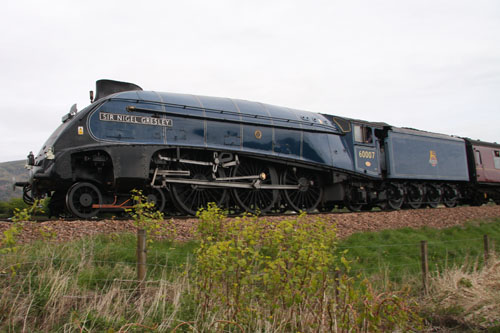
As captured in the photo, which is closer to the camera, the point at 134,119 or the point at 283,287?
the point at 283,287

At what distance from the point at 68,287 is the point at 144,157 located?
14.2ft

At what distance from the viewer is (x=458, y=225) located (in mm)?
12031

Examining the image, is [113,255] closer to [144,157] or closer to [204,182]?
[144,157]

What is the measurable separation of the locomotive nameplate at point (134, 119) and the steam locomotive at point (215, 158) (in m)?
0.02

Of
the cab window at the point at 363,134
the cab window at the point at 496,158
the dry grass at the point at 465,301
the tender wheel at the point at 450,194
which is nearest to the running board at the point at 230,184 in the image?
the cab window at the point at 363,134

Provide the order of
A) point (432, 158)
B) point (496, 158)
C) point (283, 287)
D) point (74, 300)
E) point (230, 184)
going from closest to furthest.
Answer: point (283, 287)
point (74, 300)
point (230, 184)
point (432, 158)
point (496, 158)

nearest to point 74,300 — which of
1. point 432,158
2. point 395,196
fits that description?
point 395,196

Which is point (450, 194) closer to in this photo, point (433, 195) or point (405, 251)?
point (433, 195)

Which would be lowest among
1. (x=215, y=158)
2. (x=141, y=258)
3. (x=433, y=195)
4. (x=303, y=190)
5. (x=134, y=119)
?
(x=141, y=258)

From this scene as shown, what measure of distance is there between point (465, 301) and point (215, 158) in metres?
6.01

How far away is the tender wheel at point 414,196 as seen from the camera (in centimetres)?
1542

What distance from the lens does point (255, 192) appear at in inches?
425

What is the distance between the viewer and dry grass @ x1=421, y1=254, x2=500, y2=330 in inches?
216

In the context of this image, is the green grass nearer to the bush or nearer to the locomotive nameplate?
the bush
